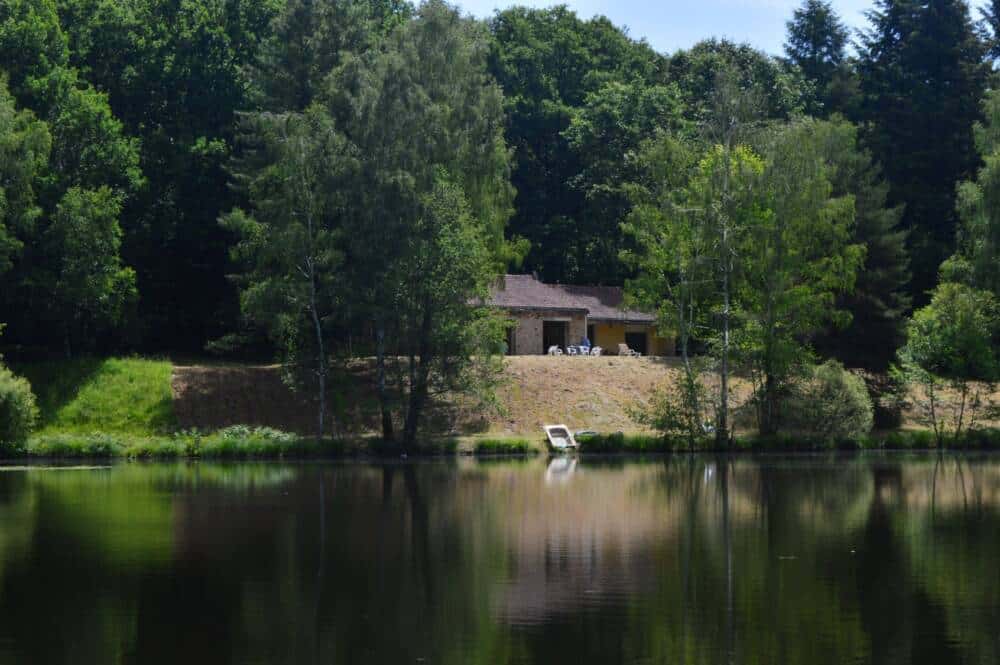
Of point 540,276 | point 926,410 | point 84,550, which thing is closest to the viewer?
point 84,550

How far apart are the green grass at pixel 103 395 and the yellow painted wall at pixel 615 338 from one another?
71.3ft

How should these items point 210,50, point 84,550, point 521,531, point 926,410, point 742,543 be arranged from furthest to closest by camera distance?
point 210,50 → point 926,410 → point 521,531 → point 742,543 → point 84,550

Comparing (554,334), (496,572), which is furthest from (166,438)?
(496,572)

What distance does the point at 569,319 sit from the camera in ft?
200

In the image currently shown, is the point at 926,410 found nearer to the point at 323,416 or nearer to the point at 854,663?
the point at 323,416

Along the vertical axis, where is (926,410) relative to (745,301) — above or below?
below

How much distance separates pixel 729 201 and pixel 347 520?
25081 millimetres

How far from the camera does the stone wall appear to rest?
59750mm

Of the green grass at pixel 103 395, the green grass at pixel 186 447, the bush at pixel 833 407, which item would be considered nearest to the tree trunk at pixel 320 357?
the green grass at pixel 186 447

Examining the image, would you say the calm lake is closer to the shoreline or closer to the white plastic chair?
the shoreline

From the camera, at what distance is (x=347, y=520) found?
83.6ft

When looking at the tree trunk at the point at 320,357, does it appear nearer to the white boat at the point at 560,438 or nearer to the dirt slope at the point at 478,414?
the dirt slope at the point at 478,414

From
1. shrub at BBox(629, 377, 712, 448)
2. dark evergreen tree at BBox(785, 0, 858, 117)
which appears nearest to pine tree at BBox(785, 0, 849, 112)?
dark evergreen tree at BBox(785, 0, 858, 117)

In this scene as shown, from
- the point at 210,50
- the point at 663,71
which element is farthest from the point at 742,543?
the point at 663,71
